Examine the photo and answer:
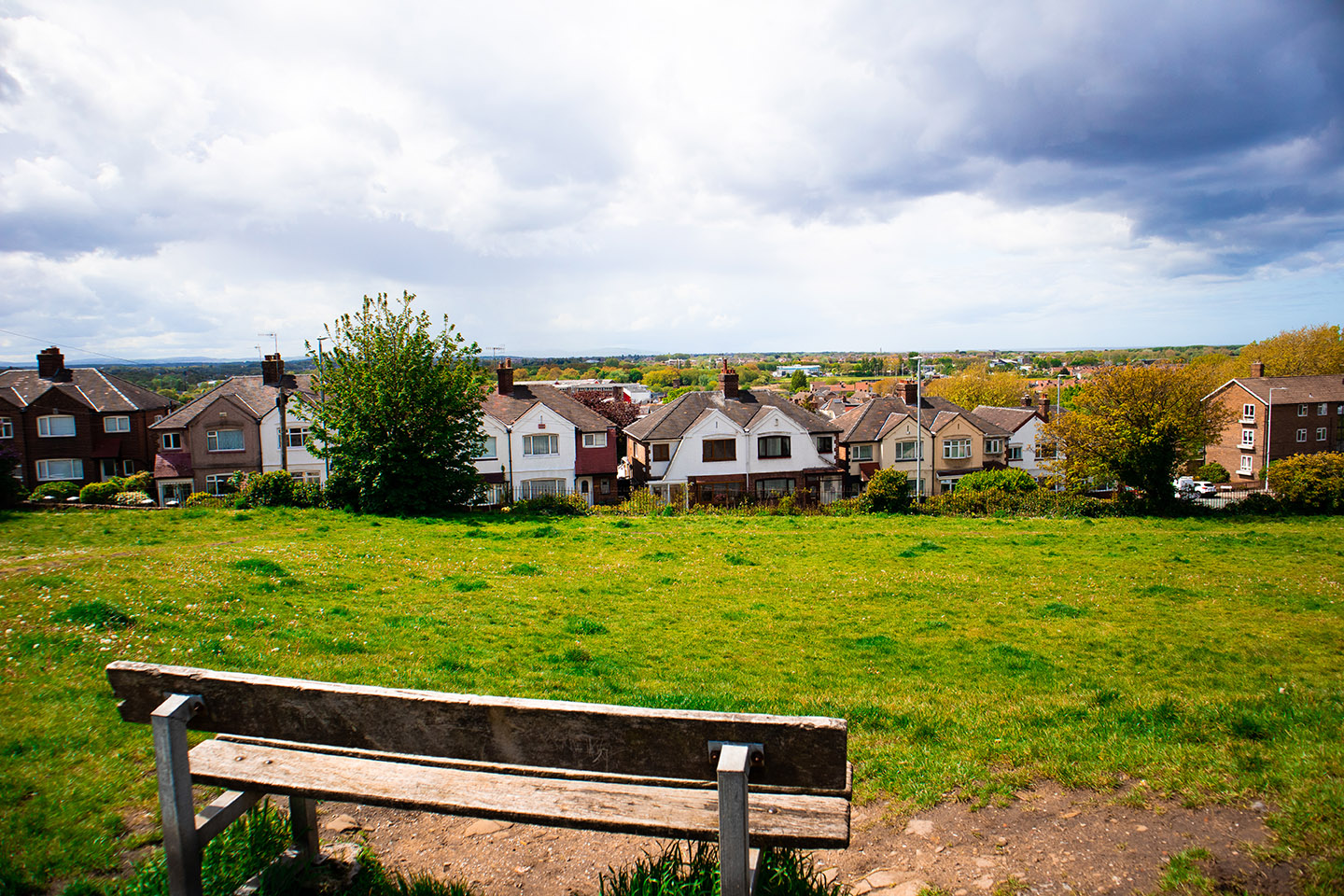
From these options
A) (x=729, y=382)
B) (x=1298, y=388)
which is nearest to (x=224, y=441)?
(x=729, y=382)

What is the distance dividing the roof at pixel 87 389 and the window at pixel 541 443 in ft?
100.0

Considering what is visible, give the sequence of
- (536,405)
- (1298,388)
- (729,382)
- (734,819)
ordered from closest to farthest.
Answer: (734,819) → (536,405) → (729,382) → (1298,388)

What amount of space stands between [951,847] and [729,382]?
44047 millimetres

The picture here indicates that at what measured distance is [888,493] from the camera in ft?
110

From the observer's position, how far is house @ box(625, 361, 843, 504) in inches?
1785

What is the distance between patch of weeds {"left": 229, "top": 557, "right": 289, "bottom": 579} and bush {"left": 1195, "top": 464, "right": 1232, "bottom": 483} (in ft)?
270

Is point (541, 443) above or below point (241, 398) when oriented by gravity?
below

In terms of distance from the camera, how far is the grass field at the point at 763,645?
5742 millimetres

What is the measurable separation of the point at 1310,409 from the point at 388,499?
7979 centimetres

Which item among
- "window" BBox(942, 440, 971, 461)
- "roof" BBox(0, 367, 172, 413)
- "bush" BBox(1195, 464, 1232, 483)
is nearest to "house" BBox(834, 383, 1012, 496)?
"window" BBox(942, 440, 971, 461)

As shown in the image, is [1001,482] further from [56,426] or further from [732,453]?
[56,426]

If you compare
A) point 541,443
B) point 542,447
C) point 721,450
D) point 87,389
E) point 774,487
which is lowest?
point 774,487

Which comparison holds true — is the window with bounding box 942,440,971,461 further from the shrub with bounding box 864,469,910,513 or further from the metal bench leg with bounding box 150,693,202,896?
the metal bench leg with bounding box 150,693,202,896

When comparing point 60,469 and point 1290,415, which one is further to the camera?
point 1290,415
